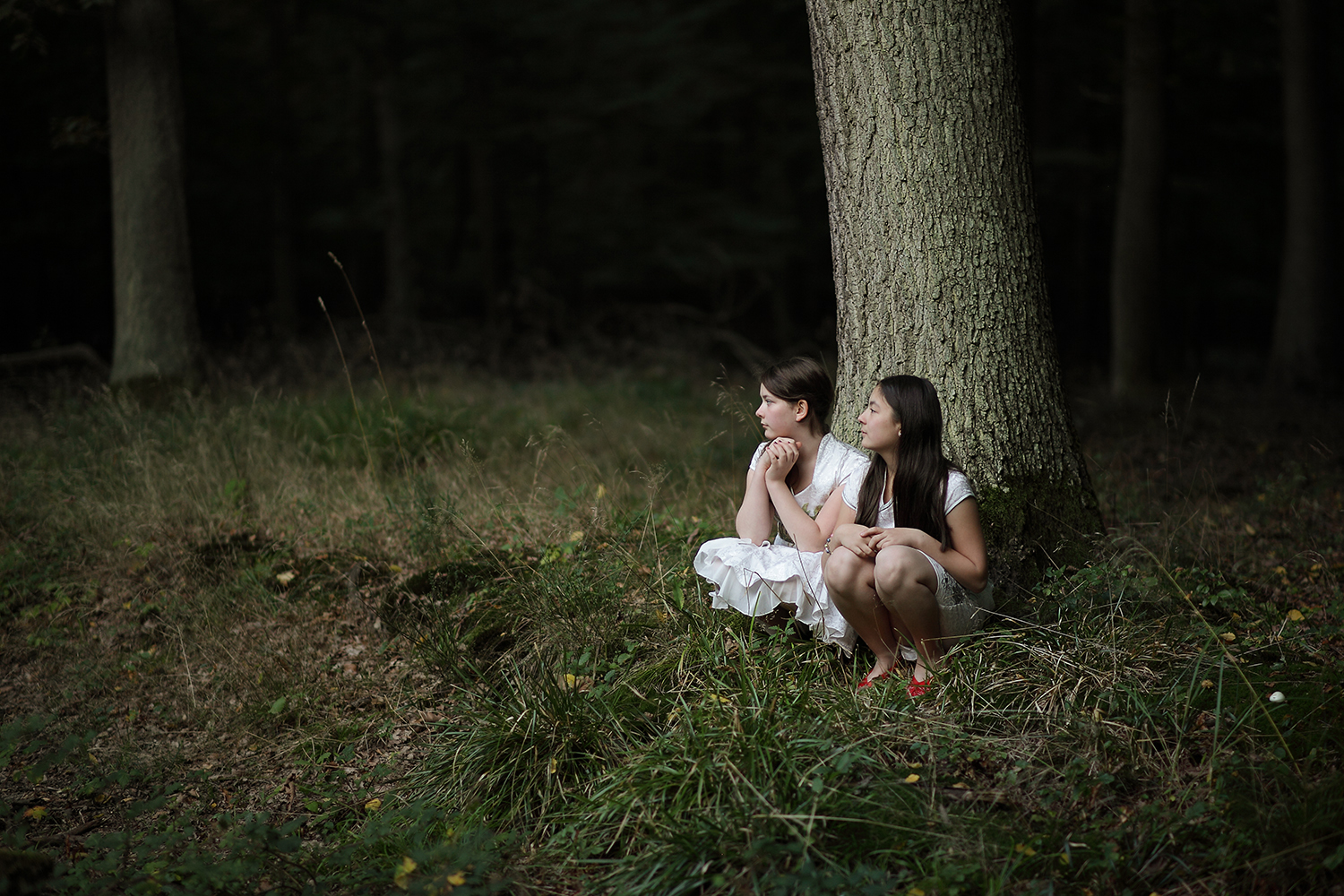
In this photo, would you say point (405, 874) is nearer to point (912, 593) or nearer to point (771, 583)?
point (771, 583)

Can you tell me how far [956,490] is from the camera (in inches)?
127

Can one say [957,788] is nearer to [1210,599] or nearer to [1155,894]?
[1155,894]

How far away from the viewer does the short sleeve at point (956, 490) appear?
320 cm

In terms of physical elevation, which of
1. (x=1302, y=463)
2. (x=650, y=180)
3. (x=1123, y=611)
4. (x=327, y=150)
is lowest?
(x=1302, y=463)

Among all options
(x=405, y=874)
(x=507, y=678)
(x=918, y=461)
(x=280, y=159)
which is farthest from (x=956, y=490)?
(x=280, y=159)

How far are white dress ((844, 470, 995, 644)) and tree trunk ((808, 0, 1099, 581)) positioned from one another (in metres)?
0.37

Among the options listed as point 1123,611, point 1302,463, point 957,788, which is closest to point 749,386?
point 1302,463

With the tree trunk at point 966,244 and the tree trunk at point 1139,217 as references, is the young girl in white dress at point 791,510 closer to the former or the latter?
the tree trunk at point 966,244

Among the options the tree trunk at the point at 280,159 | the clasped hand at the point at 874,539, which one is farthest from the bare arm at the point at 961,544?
the tree trunk at the point at 280,159

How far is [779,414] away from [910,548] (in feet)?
2.63

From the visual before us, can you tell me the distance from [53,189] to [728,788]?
628 inches

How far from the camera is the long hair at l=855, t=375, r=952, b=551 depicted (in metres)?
3.20

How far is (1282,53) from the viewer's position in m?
11.1

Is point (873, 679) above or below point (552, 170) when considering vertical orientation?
below
